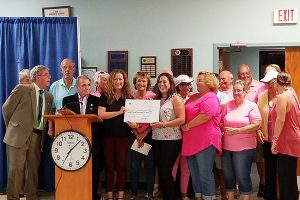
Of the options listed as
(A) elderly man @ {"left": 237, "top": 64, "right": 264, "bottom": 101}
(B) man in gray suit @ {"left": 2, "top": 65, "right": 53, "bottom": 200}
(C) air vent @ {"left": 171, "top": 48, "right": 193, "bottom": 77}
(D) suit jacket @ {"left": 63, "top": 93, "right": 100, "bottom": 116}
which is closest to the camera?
(D) suit jacket @ {"left": 63, "top": 93, "right": 100, "bottom": 116}

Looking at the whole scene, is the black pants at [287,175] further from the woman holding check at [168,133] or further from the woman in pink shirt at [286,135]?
the woman holding check at [168,133]

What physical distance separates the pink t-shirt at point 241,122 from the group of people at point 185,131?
0.01 metres

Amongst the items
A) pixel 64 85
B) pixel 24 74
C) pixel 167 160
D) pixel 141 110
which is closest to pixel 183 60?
pixel 141 110

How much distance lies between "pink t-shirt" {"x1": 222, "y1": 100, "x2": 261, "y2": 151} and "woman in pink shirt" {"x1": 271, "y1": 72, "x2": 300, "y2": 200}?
0.72ft

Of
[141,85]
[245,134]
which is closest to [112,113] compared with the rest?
[141,85]

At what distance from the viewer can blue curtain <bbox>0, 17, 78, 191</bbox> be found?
4879 millimetres

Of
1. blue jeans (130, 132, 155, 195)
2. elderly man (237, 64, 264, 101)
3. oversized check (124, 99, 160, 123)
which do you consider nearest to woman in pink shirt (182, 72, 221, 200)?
oversized check (124, 99, 160, 123)

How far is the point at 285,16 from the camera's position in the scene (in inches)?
198

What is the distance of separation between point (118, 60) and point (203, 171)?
7.18 feet

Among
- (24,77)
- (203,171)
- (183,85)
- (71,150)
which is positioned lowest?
(203,171)

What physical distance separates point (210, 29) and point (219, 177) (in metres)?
1.97

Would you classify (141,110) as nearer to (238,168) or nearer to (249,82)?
(238,168)

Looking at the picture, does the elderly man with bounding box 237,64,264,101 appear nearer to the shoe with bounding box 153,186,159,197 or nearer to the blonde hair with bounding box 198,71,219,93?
the blonde hair with bounding box 198,71,219,93

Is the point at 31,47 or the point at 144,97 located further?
the point at 31,47
